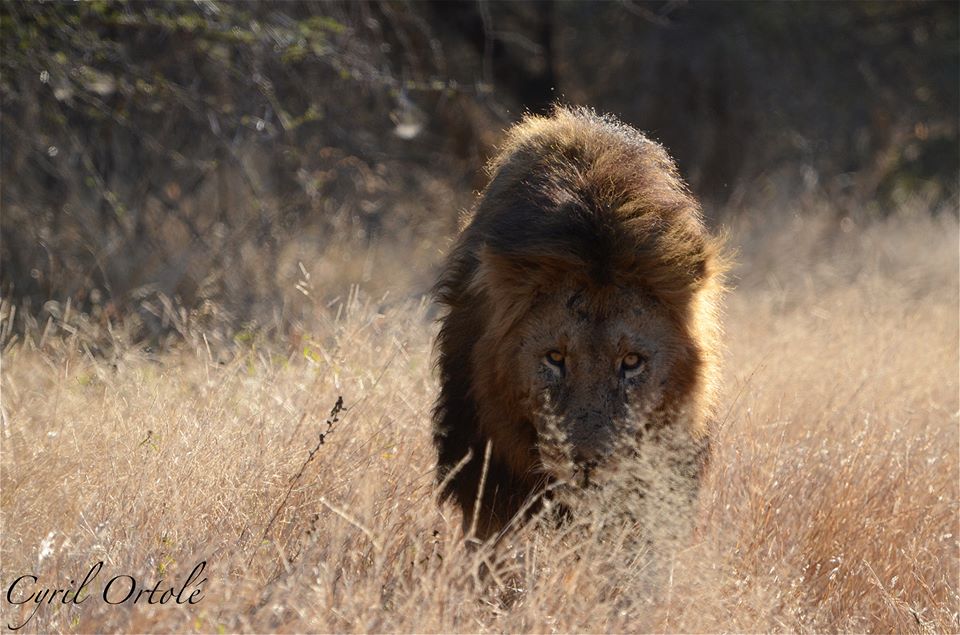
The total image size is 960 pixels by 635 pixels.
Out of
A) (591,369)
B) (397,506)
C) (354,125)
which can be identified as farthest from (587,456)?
(354,125)

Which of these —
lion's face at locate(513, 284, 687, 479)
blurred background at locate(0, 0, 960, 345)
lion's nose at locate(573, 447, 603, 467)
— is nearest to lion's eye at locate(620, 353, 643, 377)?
lion's face at locate(513, 284, 687, 479)

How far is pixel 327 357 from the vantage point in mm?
4836

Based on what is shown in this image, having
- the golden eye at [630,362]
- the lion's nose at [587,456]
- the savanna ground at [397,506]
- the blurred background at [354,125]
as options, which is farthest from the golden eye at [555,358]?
the blurred background at [354,125]

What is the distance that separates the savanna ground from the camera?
331 cm

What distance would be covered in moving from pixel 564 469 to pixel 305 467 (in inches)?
38.2

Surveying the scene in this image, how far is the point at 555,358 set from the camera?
3670 millimetres

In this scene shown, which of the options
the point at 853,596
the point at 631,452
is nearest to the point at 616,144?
the point at 631,452

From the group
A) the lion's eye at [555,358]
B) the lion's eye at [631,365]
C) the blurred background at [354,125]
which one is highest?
the lion's eye at [631,365]

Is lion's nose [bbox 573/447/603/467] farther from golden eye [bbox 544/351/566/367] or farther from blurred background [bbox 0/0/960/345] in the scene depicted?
blurred background [bbox 0/0/960/345]

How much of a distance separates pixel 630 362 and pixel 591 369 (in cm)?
14

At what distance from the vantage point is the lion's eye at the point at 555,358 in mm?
Answer: 3662

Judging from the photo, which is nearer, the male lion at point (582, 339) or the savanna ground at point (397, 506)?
the savanna ground at point (397, 506)

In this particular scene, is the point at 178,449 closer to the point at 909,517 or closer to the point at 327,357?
the point at 327,357

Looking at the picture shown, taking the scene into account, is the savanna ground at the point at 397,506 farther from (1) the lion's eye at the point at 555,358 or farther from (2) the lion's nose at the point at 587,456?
(1) the lion's eye at the point at 555,358
